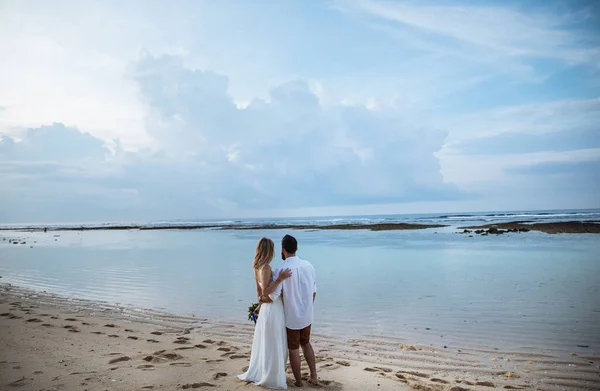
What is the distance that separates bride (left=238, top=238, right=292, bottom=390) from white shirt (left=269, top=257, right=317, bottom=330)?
7 centimetres

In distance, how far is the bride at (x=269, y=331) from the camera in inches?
210

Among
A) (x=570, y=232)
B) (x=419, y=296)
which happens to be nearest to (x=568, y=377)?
(x=419, y=296)

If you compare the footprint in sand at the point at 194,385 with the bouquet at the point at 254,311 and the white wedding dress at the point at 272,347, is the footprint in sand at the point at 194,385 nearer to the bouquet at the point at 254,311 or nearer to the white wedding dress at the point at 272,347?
the white wedding dress at the point at 272,347

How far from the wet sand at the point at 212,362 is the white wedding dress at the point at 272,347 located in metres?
0.25

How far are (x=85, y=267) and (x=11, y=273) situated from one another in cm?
289

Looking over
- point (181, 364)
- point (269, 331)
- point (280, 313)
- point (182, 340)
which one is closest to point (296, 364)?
point (269, 331)

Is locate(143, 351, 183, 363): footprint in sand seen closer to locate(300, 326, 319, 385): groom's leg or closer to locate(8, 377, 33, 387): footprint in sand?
locate(8, 377, 33, 387): footprint in sand

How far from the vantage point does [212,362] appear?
6.43 metres

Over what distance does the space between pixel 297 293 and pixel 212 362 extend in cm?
211

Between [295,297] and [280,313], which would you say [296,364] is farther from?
[295,297]

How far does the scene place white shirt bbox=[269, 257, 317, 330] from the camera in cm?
538

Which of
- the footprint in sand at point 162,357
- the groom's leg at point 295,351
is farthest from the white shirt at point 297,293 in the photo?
the footprint in sand at point 162,357

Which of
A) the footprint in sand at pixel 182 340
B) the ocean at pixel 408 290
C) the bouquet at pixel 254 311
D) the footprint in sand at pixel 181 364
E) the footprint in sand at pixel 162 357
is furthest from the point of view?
the ocean at pixel 408 290

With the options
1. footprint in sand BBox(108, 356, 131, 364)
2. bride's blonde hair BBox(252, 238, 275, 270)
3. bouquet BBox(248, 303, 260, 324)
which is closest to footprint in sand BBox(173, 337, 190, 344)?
footprint in sand BBox(108, 356, 131, 364)
